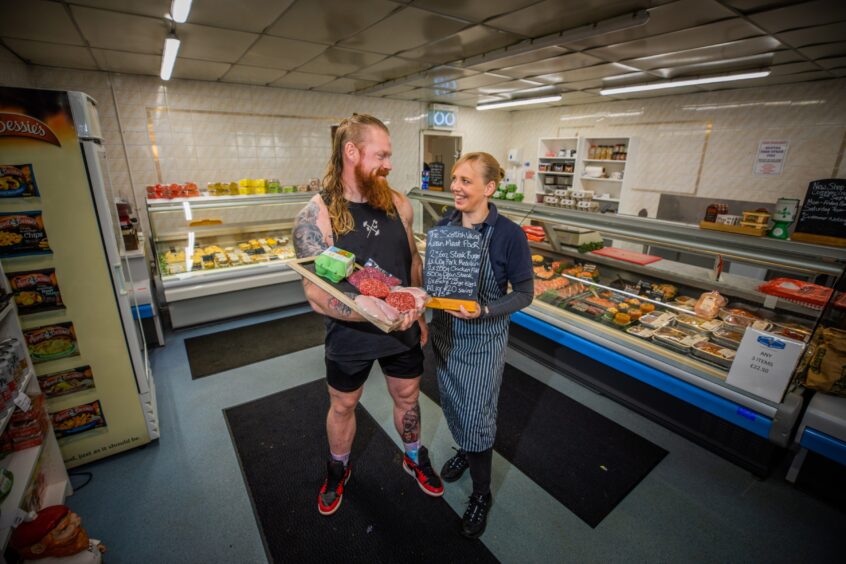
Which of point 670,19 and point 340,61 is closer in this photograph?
point 670,19

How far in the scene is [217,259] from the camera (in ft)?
15.6

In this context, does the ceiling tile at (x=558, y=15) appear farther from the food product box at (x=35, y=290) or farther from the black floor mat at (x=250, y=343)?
the food product box at (x=35, y=290)

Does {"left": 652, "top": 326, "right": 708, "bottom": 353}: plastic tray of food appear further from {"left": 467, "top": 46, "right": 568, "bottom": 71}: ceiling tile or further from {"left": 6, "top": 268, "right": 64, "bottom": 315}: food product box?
{"left": 6, "top": 268, "right": 64, "bottom": 315}: food product box

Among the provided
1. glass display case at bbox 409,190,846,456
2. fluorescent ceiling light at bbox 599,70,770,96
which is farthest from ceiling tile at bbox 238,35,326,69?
fluorescent ceiling light at bbox 599,70,770,96

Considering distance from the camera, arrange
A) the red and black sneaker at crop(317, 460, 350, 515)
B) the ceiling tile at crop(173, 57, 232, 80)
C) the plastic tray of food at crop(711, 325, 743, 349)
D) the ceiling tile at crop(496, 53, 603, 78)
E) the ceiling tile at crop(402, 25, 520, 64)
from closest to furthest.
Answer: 1. the red and black sneaker at crop(317, 460, 350, 515)
2. the plastic tray of food at crop(711, 325, 743, 349)
3. the ceiling tile at crop(402, 25, 520, 64)
4. the ceiling tile at crop(496, 53, 603, 78)
5. the ceiling tile at crop(173, 57, 232, 80)

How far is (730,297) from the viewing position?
3.12 meters

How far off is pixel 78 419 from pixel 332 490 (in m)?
1.76

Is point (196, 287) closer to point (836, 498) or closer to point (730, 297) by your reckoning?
point (730, 297)

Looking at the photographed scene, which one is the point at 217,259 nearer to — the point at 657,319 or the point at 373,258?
the point at 373,258

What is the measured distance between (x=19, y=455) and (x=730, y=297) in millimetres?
4803

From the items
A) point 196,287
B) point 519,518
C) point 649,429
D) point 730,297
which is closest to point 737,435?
point 649,429

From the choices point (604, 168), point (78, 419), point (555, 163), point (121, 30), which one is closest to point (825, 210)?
point (78, 419)

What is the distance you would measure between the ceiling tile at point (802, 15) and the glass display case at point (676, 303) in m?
1.94

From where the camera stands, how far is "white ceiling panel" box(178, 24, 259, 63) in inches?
141
